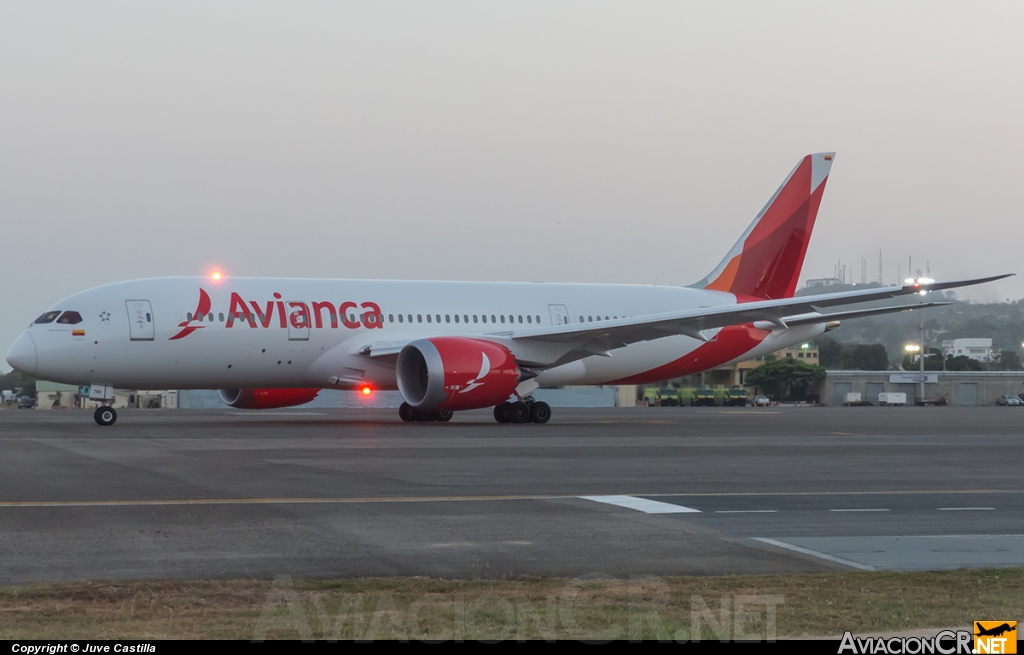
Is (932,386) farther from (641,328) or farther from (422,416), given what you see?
(422,416)

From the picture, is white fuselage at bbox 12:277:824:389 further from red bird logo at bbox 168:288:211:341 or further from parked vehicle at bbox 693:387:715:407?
parked vehicle at bbox 693:387:715:407

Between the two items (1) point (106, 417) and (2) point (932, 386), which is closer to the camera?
(1) point (106, 417)

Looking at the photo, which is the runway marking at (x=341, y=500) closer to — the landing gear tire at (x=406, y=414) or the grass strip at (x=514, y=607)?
the grass strip at (x=514, y=607)

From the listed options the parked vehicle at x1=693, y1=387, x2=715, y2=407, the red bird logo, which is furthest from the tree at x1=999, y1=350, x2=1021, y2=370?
the red bird logo

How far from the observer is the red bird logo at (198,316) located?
28.0m

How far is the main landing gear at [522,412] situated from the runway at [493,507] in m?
8.39

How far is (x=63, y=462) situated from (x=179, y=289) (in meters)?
11.9

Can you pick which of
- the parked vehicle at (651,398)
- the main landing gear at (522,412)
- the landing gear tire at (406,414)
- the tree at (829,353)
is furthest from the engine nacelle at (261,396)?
the tree at (829,353)

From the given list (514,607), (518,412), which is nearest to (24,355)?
(518,412)

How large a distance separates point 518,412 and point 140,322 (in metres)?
9.54

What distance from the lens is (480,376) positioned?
27938 millimetres

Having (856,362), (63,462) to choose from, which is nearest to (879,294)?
(63,462)

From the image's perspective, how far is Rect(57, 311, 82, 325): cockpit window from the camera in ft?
89.9

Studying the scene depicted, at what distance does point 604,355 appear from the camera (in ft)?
104
